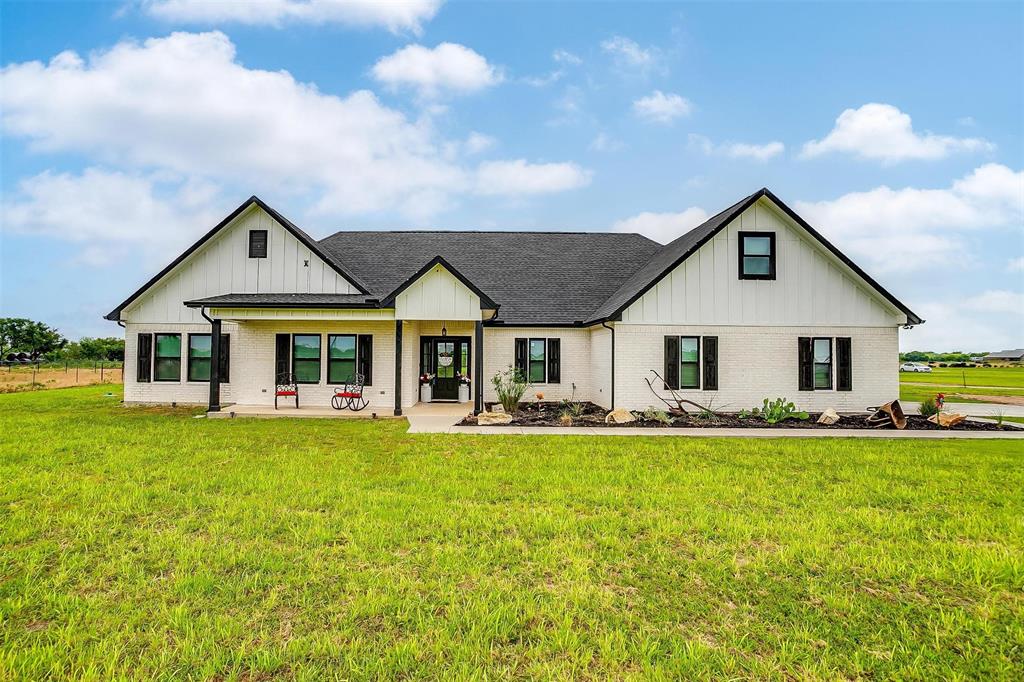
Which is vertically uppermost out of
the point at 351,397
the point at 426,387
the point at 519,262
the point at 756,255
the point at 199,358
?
the point at 519,262

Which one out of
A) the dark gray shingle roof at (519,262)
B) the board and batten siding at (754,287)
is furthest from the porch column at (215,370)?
the board and batten siding at (754,287)

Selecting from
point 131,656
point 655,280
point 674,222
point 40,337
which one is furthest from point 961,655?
point 40,337

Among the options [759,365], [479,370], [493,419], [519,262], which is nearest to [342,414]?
[479,370]

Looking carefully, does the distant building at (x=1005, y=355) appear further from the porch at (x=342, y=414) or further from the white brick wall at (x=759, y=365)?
the porch at (x=342, y=414)

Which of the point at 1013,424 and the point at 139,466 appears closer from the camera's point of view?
the point at 139,466

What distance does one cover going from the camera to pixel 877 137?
57.8 feet

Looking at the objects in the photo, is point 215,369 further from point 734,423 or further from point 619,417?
point 734,423

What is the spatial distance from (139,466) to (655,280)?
12.8 metres

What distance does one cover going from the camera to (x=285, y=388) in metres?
15.2

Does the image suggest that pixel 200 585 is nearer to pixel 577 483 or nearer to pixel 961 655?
pixel 577 483

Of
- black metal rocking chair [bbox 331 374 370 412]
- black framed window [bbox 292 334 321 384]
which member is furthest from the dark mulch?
black framed window [bbox 292 334 321 384]

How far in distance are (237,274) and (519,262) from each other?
1063 centimetres

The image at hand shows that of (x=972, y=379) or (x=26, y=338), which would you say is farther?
(x=26, y=338)

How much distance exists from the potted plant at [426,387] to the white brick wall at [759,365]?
22.7ft
